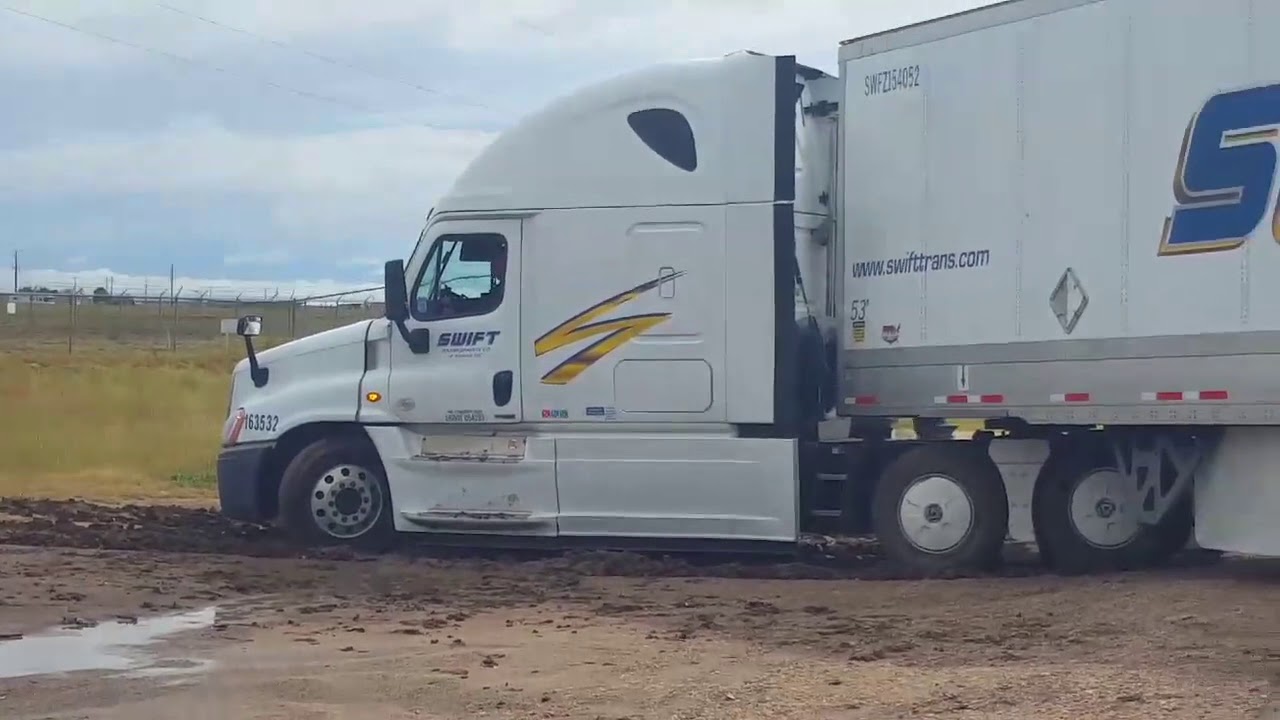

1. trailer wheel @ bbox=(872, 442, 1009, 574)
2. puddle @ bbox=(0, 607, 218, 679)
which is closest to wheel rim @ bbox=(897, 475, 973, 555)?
trailer wheel @ bbox=(872, 442, 1009, 574)

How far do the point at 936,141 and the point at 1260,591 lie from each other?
12.0 ft

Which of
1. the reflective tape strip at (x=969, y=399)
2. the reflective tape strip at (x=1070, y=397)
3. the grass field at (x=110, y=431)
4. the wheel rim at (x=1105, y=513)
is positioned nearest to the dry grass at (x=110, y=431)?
the grass field at (x=110, y=431)

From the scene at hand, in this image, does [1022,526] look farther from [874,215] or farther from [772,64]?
[772,64]

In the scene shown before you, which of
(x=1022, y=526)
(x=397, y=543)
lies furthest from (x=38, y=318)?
(x=1022, y=526)

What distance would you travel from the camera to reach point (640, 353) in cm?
1195

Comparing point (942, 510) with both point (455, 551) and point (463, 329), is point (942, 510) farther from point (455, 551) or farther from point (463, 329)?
point (455, 551)

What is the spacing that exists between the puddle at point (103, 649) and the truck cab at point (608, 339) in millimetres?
3039

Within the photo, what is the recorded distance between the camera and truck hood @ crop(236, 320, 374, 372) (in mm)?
12883

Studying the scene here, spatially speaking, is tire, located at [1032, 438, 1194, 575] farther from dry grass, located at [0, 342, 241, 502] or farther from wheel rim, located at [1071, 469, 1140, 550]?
dry grass, located at [0, 342, 241, 502]

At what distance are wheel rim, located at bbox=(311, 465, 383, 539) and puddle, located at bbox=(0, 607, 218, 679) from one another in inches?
119

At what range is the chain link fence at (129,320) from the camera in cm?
4603

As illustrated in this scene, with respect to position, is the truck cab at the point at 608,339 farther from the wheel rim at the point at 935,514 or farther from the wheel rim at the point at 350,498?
the wheel rim at the point at 935,514

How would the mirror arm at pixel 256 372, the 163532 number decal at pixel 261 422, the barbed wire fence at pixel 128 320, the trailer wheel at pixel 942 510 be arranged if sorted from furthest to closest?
the barbed wire fence at pixel 128 320, the mirror arm at pixel 256 372, the 163532 number decal at pixel 261 422, the trailer wheel at pixel 942 510

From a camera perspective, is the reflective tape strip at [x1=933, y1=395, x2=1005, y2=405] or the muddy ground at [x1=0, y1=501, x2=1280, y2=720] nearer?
the muddy ground at [x1=0, y1=501, x2=1280, y2=720]
